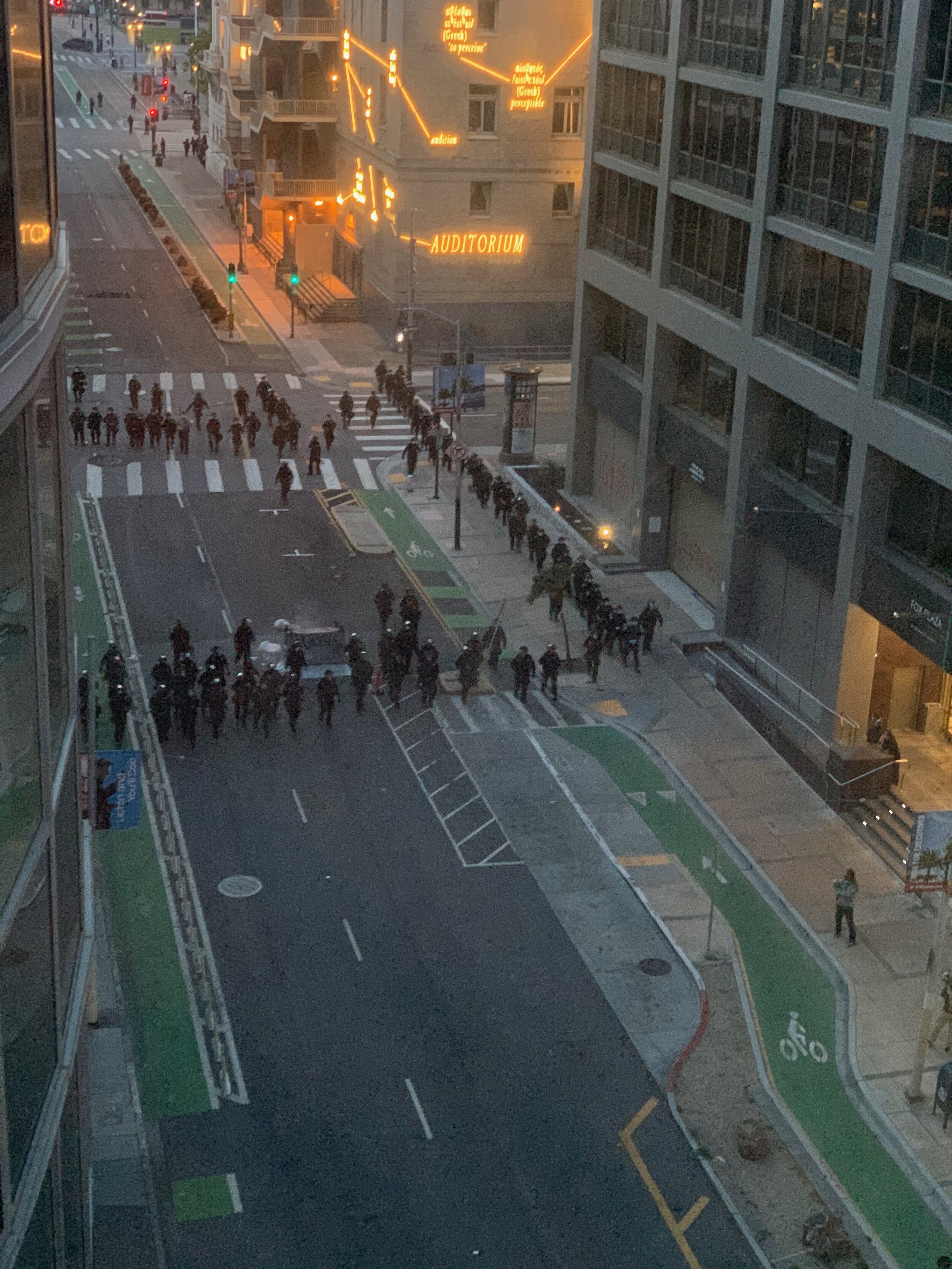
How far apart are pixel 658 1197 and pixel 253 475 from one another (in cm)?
3698

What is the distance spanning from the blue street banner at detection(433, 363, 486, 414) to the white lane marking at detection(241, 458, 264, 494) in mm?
6171

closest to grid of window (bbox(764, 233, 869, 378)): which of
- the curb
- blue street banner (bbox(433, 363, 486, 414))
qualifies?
the curb

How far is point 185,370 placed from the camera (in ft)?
229

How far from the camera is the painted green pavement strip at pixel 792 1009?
22656mm

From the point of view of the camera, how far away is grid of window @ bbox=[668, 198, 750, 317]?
42438 mm

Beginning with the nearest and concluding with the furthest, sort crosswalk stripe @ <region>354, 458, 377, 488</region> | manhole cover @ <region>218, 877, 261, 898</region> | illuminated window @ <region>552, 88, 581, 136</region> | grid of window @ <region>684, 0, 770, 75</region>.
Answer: manhole cover @ <region>218, 877, 261, 898</region>
grid of window @ <region>684, 0, 770, 75</region>
crosswalk stripe @ <region>354, 458, 377, 488</region>
illuminated window @ <region>552, 88, 581, 136</region>

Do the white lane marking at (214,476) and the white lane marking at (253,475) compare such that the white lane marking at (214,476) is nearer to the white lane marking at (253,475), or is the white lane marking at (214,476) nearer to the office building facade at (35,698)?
the white lane marking at (253,475)

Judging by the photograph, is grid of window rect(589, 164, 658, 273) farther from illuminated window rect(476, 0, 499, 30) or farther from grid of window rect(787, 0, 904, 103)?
illuminated window rect(476, 0, 499, 30)

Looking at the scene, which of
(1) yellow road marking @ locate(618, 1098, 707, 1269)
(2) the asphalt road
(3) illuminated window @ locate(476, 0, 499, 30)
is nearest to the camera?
(1) yellow road marking @ locate(618, 1098, 707, 1269)

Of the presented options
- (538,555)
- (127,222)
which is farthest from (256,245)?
(538,555)

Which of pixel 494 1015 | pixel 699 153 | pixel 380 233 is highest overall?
pixel 699 153

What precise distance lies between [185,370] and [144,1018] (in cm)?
4711

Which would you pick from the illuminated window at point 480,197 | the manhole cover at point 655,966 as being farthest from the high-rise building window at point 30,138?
the illuminated window at point 480,197

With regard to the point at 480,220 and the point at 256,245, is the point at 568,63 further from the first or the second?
the point at 256,245
